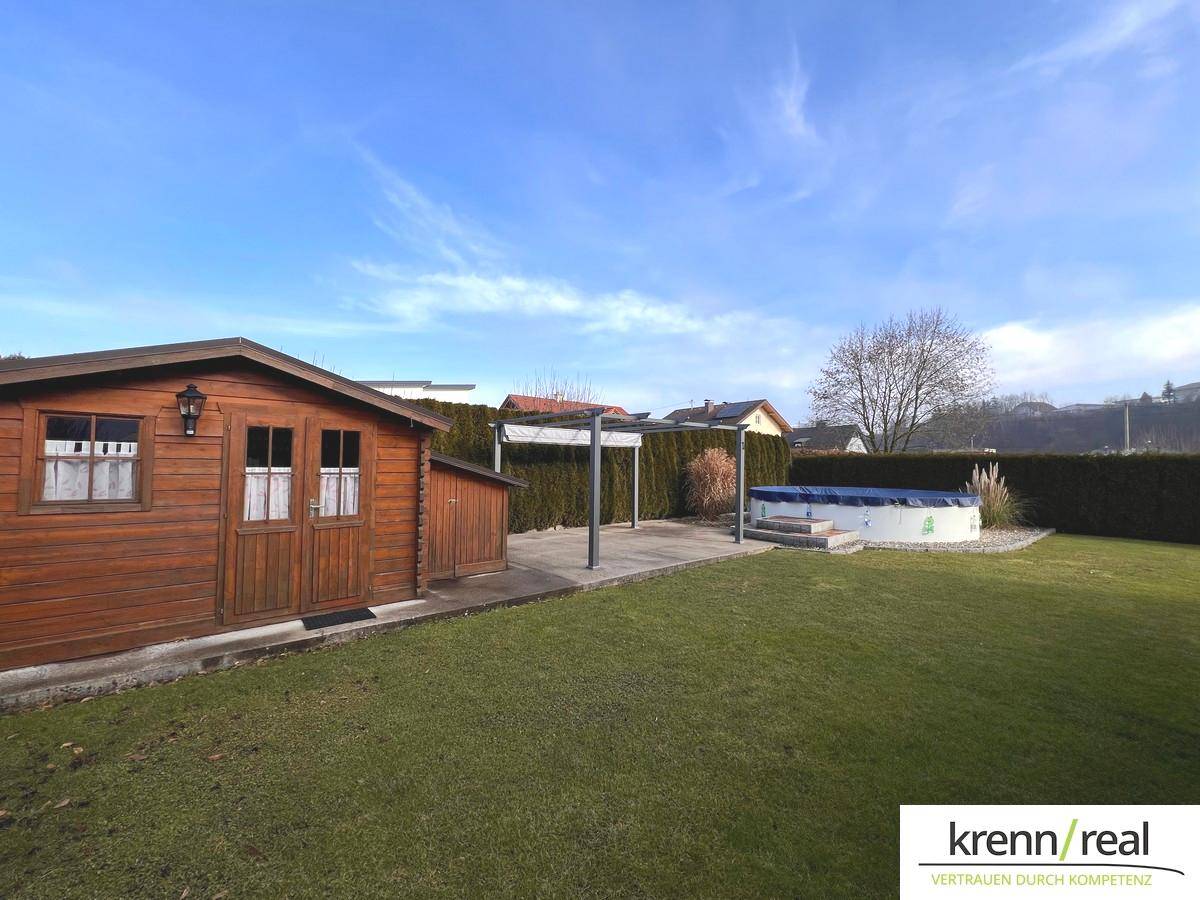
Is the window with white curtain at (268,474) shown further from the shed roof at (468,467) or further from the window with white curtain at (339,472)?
the shed roof at (468,467)

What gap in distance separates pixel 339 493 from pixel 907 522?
33.5 ft

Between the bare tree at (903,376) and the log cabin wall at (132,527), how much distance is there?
2329 cm

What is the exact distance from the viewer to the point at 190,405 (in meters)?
4.03

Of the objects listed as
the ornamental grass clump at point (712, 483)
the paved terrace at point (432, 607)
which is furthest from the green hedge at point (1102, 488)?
the paved terrace at point (432, 607)

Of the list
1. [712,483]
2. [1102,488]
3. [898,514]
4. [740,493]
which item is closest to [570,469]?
[740,493]

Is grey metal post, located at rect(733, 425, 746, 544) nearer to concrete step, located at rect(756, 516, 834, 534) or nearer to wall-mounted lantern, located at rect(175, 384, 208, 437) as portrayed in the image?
concrete step, located at rect(756, 516, 834, 534)

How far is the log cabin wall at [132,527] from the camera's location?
3490 mm

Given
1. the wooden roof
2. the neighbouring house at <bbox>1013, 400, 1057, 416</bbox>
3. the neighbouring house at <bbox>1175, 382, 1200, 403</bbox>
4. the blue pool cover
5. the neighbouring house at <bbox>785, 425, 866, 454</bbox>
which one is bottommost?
the blue pool cover

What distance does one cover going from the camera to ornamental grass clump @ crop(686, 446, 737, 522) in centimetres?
1316

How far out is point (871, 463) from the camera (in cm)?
1568

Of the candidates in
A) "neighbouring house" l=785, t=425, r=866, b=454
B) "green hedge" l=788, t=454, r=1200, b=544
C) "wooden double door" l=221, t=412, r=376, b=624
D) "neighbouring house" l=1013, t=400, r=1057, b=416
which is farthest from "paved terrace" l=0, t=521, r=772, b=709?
"neighbouring house" l=1013, t=400, r=1057, b=416

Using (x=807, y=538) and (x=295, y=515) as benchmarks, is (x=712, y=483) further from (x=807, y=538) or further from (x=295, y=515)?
(x=295, y=515)

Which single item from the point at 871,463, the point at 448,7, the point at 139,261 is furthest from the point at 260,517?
the point at 871,463

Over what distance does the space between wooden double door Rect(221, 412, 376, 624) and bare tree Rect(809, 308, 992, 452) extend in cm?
2291
